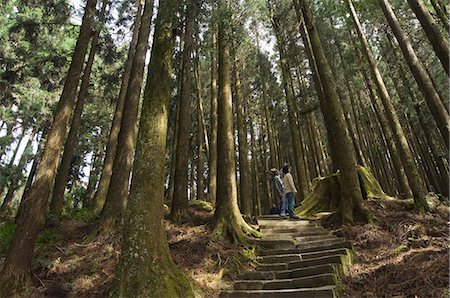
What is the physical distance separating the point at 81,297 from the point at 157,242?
1890mm

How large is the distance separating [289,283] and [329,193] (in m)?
6.48

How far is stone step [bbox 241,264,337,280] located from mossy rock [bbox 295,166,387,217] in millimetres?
4990

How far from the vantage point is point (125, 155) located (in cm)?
865

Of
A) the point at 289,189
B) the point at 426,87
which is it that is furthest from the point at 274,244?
the point at 426,87

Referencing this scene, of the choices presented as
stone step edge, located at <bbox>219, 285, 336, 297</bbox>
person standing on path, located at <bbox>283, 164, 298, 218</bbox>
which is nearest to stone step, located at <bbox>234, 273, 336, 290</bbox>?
stone step edge, located at <bbox>219, 285, 336, 297</bbox>

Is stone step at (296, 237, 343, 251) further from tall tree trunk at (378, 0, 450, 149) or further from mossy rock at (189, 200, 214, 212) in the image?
mossy rock at (189, 200, 214, 212)

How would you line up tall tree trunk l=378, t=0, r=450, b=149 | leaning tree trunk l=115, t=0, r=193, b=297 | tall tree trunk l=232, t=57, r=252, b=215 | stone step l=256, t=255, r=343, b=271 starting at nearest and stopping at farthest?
leaning tree trunk l=115, t=0, r=193, b=297
stone step l=256, t=255, r=343, b=271
tall tree trunk l=378, t=0, r=450, b=149
tall tree trunk l=232, t=57, r=252, b=215

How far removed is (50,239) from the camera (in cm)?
829

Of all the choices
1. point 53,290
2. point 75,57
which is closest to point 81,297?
point 53,290

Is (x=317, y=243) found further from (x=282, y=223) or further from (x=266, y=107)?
(x=266, y=107)

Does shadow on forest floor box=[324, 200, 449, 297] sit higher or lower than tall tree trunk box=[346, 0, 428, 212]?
lower

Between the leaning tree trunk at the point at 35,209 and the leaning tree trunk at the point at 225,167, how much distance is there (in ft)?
12.4

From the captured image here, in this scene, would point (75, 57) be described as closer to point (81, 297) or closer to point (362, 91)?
point (81, 297)

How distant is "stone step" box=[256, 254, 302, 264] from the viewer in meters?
6.71
